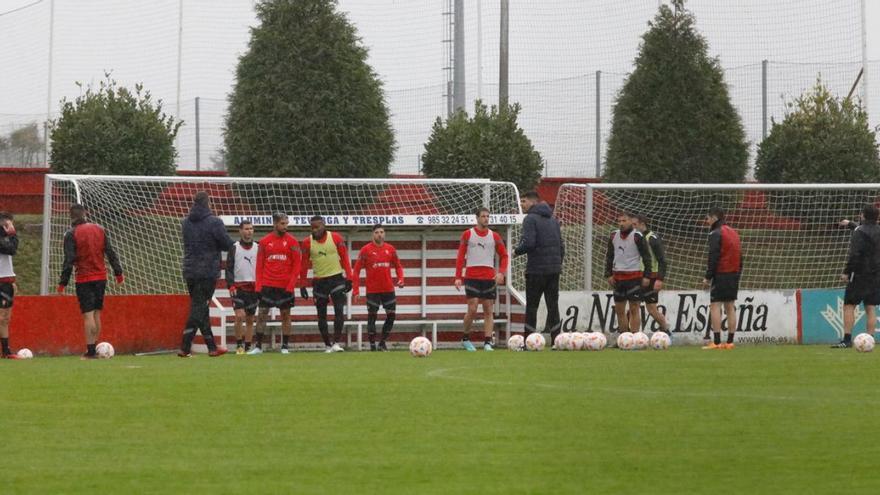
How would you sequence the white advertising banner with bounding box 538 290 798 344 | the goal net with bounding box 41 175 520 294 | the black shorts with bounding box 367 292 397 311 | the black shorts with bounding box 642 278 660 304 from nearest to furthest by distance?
the black shorts with bounding box 367 292 397 311 → the black shorts with bounding box 642 278 660 304 → the goal net with bounding box 41 175 520 294 → the white advertising banner with bounding box 538 290 798 344

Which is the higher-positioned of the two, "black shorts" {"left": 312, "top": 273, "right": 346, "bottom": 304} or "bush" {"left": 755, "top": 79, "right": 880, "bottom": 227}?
"bush" {"left": 755, "top": 79, "right": 880, "bottom": 227}

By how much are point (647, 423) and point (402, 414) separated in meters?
1.89

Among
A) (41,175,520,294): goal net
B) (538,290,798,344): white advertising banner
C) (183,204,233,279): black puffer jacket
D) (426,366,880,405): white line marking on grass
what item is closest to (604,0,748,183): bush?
(41,175,520,294): goal net

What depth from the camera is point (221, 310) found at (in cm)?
2378

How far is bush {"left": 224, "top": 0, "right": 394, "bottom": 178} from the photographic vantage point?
27672 millimetres

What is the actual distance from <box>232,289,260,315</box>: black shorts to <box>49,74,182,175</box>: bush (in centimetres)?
559

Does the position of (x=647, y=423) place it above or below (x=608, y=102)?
below

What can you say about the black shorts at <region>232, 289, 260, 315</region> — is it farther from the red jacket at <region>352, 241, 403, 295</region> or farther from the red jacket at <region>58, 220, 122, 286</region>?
the red jacket at <region>58, 220, 122, 286</region>

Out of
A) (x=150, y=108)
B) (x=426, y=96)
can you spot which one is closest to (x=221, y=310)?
(x=150, y=108)

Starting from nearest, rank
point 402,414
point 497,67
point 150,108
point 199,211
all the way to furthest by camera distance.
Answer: point 402,414, point 199,211, point 150,108, point 497,67

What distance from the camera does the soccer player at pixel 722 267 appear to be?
2234 centimetres

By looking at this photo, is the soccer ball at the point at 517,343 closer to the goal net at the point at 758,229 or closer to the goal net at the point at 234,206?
the goal net at the point at 234,206

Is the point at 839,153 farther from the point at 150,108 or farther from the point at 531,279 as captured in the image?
the point at 150,108

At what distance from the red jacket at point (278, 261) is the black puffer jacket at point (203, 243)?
5.26 feet
